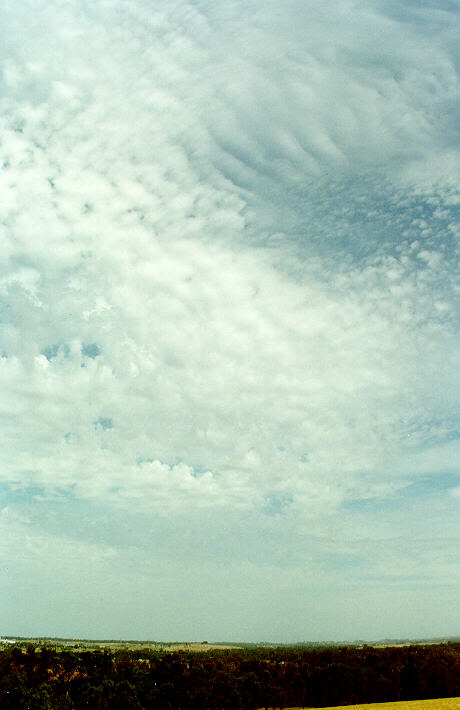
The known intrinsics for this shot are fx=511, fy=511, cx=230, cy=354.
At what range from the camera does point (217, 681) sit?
81500mm

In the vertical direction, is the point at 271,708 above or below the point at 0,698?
below

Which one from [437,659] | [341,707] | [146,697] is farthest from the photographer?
[437,659]

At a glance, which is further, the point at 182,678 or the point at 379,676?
the point at 379,676

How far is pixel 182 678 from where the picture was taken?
81750 mm

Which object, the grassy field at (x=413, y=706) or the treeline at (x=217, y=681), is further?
the grassy field at (x=413, y=706)

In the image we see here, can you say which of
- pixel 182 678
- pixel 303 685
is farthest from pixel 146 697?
pixel 303 685

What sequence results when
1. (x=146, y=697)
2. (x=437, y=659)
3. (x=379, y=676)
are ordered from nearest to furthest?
1. (x=146, y=697)
2. (x=379, y=676)
3. (x=437, y=659)

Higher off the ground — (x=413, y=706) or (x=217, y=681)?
(x=217, y=681)

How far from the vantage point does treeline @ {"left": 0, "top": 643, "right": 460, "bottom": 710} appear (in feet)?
240

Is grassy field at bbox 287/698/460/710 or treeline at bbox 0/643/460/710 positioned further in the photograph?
grassy field at bbox 287/698/460/710

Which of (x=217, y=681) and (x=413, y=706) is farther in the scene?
(x=217, y=681)

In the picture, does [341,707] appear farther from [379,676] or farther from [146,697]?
[146,697]

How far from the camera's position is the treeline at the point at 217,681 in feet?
240

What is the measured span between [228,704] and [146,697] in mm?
13326
